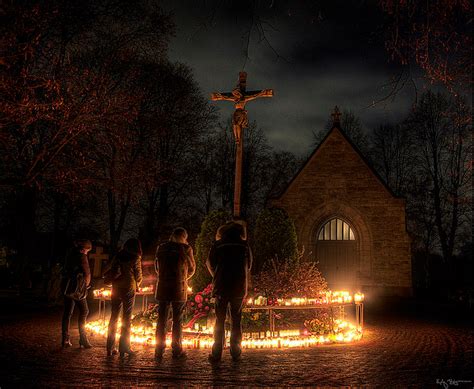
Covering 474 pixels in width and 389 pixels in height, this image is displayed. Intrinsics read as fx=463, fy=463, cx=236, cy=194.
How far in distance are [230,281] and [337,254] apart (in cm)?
1641

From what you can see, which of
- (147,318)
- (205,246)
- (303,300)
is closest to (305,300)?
(303,300)

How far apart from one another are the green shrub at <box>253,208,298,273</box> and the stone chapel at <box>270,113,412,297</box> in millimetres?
10781

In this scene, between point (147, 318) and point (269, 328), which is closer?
point (269, 328)

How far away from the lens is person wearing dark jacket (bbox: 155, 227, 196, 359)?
22.7 ft

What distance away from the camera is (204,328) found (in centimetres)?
925

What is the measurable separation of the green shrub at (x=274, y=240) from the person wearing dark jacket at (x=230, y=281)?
4.41m

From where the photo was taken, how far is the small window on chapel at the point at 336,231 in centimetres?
2253

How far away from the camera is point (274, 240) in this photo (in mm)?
11508

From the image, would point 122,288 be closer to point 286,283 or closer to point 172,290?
point 172,290

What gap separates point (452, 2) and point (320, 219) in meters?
18.8

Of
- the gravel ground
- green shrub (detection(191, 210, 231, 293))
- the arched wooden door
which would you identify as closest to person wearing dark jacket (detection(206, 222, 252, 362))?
the gravel ground

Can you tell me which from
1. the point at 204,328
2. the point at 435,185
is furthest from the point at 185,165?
the point at 204,328

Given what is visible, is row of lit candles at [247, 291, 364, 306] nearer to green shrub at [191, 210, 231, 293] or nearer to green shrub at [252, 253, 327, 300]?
green shrub at [252, 253, 327, 300]

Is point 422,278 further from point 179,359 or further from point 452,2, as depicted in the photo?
point 452,2
